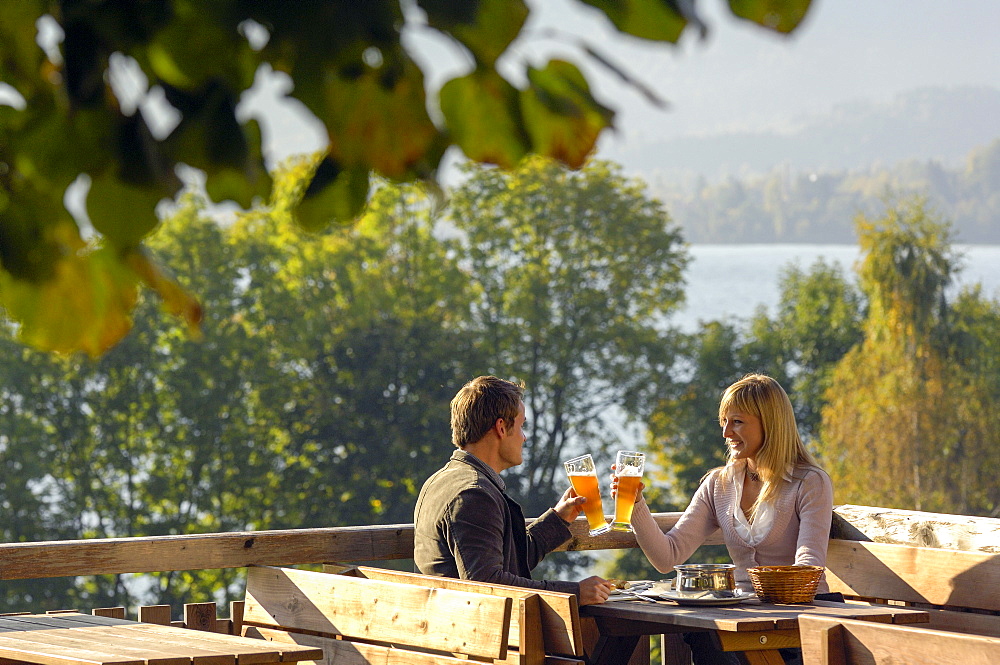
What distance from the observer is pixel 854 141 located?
193ft

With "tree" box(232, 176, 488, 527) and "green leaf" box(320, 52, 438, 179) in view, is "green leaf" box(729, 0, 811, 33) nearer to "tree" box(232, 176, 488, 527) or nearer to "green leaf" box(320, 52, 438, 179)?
"green leaf" box(320, 52, 438, 179)

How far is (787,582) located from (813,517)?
52cm

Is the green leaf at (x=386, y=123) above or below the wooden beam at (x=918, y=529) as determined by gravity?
above

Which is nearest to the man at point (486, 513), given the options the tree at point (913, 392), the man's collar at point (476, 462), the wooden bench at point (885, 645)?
the man's collar at point (476, 462)

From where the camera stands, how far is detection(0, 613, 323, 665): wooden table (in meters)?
2.68

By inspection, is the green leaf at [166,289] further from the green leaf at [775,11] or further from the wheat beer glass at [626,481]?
the wheat beer glass at [626,481]

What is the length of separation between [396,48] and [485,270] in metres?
30.2

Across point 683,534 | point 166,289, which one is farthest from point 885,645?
point 683,534

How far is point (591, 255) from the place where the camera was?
30156mm

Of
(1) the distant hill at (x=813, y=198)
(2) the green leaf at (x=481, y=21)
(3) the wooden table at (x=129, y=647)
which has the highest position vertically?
(1) the distant hill at (x=813, y=198)

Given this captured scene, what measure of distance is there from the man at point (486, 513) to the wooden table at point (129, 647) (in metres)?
0.65

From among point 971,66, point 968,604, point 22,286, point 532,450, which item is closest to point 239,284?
point 532,450

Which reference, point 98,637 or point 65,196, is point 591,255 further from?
point 65,196

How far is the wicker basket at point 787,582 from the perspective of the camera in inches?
133
